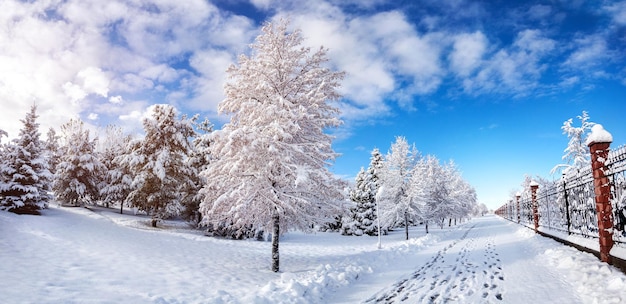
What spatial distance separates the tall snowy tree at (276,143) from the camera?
1045cm

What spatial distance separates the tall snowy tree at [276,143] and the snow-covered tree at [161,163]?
1229 centimetres

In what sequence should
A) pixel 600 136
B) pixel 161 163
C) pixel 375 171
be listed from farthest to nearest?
pixel 375 171 → pixel 161 163 → pixel 600 136

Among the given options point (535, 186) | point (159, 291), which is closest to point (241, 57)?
point (159, 291)

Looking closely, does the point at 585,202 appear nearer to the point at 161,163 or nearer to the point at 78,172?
the point at 161,163

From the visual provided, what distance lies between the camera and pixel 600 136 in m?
8.94

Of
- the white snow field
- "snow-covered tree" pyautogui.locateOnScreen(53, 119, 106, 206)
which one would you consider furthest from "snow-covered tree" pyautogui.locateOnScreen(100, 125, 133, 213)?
the white snow field

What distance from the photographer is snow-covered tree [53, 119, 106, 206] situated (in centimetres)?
2777

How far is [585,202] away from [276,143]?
10.7 meters

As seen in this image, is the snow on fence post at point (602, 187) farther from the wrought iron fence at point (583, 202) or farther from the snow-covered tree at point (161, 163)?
the snow-covered tree at point (161, 163)

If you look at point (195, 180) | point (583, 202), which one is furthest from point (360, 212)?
point (583, 202)

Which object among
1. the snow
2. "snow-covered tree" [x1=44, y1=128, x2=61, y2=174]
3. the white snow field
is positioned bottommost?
the white snow field

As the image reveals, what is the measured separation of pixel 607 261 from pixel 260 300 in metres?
9.07

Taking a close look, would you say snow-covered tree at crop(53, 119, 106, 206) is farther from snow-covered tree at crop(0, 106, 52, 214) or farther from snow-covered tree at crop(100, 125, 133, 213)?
snow-covered tree at crop(0, 106, 52, 214)

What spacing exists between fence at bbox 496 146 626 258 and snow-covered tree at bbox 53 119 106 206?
111 feet
